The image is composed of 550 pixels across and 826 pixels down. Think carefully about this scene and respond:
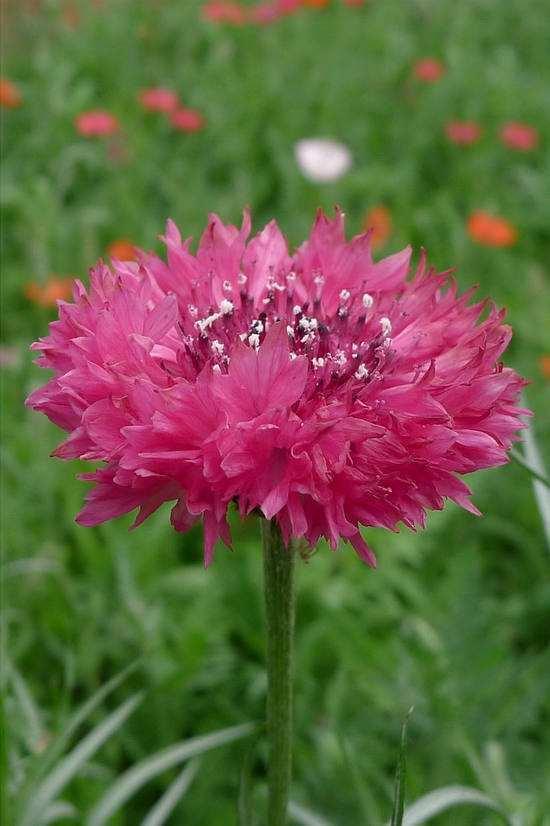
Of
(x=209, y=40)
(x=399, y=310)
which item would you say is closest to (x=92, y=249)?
(x=399, y=310)

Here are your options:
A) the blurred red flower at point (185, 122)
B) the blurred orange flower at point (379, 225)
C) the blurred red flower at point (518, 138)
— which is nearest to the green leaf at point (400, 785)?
the blurred orange flower at point (379, 225)

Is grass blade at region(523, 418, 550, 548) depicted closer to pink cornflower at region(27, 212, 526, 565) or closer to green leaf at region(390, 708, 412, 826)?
pink cornflower at region(27, 212, 526, 565)

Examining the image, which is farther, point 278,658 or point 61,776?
point 61,776

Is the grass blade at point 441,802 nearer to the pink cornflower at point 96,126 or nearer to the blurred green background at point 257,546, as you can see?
the blurred green background at point 257,546

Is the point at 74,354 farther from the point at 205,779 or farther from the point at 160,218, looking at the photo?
the point at 160,218

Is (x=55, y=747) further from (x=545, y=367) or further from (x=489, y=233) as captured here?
(x=489, y=233)

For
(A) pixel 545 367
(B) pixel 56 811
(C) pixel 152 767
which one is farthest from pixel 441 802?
(A) pixel 545 367

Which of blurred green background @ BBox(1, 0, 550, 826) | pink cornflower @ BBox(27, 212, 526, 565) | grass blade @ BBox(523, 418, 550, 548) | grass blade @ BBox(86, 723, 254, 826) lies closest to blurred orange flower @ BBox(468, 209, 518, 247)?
blurred green background @ BBox(1, 0, 550, 826)
